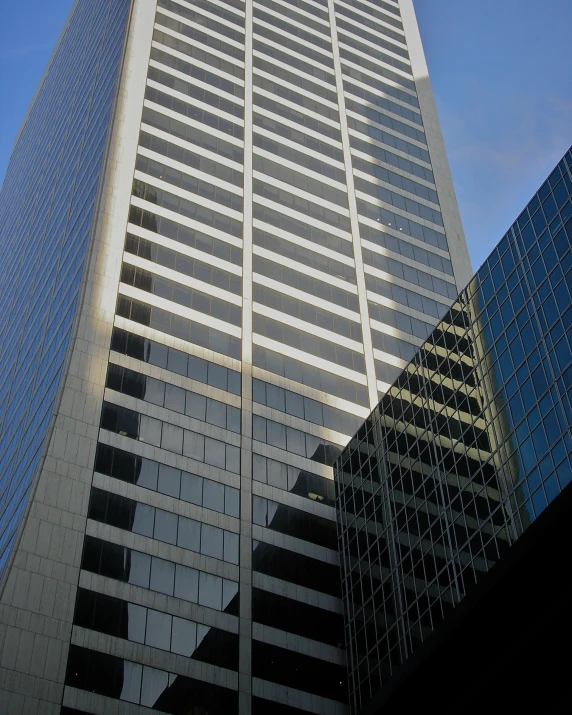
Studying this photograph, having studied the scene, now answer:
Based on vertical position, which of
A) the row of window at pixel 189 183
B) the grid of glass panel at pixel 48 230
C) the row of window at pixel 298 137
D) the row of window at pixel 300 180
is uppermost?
the row of window at pixel 298 137

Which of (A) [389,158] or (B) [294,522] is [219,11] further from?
→ (B) [294,522]

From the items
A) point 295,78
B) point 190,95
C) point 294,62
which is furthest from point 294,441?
point 294,62

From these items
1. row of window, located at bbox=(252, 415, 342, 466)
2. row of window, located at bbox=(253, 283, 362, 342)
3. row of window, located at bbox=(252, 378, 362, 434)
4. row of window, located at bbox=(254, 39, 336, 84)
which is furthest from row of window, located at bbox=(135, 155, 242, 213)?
row of window, located at bbox=(254, 39, 336, 84)

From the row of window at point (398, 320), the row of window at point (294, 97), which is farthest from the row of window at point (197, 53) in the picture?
the row of window at point (398, 320)

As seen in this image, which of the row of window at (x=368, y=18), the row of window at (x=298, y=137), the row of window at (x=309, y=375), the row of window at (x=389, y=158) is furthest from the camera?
the row of window at (x=368, y=18)

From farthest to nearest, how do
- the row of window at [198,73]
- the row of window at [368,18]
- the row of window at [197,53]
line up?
the row of window at [368,18], the row of window at [197,53], the row of window at [198,73]

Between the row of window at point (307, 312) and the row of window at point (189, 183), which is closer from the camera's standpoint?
the row of window at point (307, 312)

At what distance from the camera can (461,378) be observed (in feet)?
208

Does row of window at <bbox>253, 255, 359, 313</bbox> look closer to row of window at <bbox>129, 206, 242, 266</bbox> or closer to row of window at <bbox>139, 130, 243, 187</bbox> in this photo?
row of window at <bbox>129, 206, 242, 266</bbox>

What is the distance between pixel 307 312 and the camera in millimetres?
87938

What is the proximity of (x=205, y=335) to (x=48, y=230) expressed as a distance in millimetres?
31930

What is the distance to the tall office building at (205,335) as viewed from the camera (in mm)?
62281

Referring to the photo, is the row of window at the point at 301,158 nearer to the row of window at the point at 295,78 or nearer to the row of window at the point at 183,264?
the row of window at the point at 295,78

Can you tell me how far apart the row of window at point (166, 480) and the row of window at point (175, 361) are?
8646 millimetres
